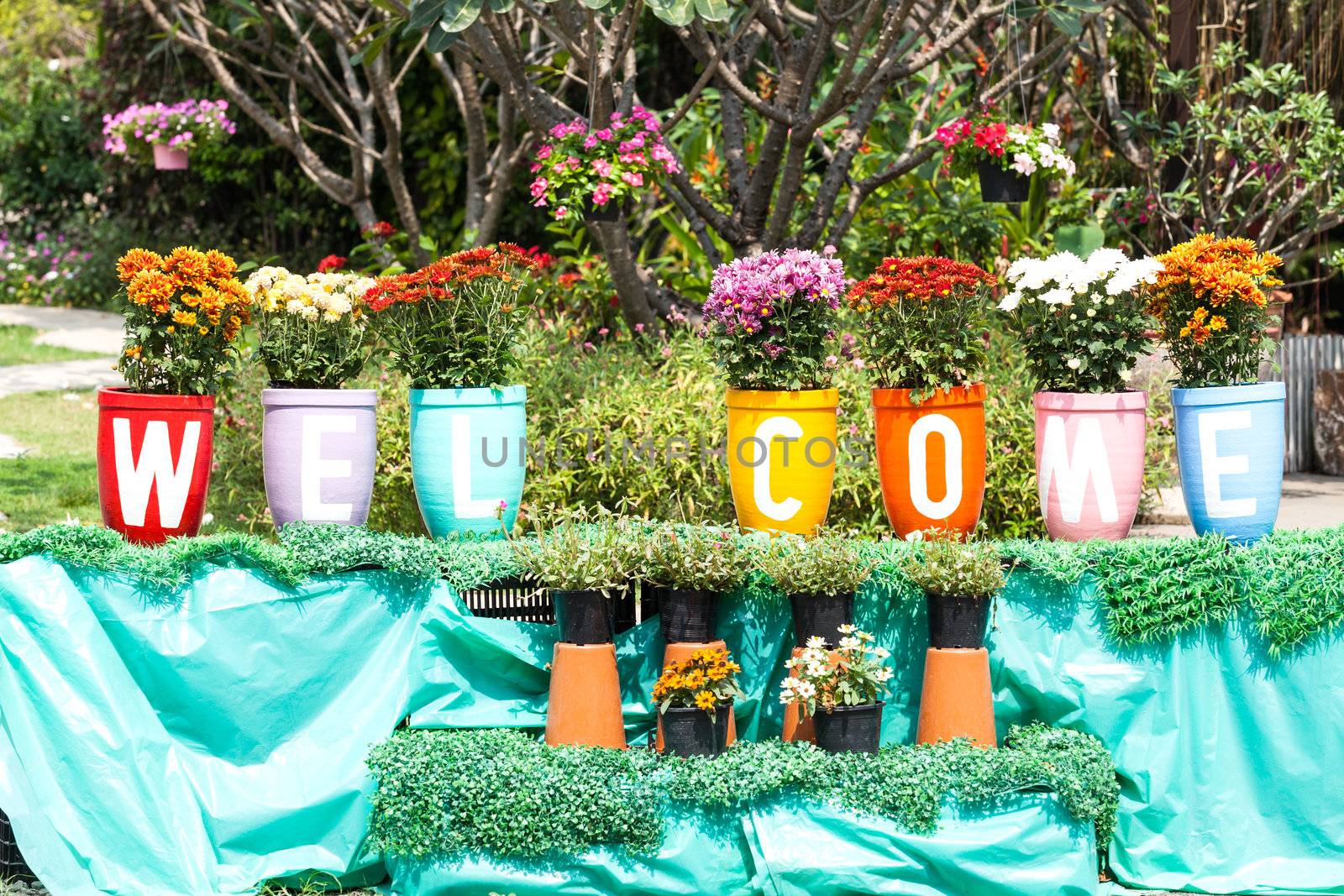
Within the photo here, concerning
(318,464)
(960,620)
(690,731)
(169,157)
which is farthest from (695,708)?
(169,157)

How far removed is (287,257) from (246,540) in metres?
8.67

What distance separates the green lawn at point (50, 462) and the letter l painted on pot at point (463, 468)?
2.22 meters

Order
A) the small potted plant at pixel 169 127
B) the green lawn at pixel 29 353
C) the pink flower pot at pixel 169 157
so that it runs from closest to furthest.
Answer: the small potted plant at pixel 169 127 → the pink flower pot at pixel 169 157 → the green lawn at pixel 29 353

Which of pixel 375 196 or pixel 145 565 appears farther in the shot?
pixel 375 196

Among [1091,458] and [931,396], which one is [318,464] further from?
[1091,458]

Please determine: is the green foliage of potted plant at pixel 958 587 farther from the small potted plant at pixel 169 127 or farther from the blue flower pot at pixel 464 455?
the small potted plant at pixel 169 127

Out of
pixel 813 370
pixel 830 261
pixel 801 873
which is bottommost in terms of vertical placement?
pixel 801 873

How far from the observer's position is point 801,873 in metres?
2.90

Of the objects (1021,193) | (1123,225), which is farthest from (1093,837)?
(1123,225)

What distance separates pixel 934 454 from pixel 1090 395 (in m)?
0.41

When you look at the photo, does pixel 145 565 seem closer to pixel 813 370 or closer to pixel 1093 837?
pixel 813 370

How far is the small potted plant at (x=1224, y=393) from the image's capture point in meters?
3.33

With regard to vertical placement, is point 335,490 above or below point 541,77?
below

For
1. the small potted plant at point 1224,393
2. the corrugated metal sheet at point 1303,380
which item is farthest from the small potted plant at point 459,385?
the corrugated metal sheet at point 1303,380
